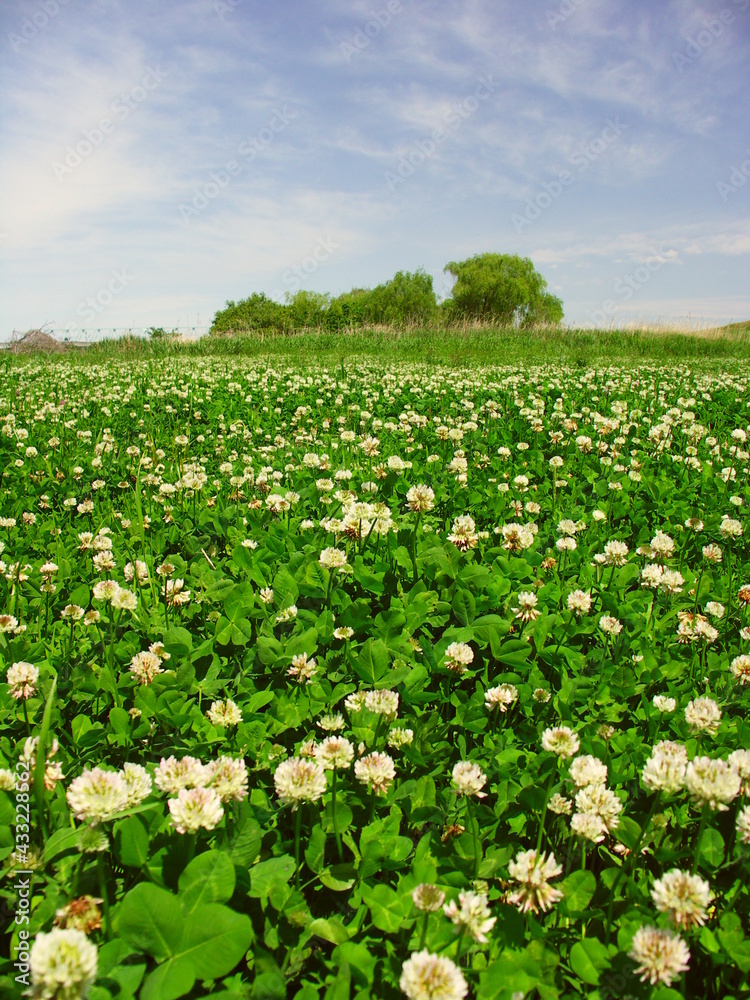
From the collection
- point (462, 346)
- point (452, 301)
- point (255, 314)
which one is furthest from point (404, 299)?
point (462, 346)

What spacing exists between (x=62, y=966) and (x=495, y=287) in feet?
210

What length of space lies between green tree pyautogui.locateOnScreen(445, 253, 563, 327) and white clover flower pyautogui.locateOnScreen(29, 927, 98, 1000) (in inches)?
2305

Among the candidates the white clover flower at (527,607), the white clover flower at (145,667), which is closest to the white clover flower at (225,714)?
the white clover flower at (145,667)

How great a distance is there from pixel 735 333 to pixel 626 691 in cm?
2591

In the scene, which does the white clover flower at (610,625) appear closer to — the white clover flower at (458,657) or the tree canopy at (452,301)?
the white clover flower at (458,657)

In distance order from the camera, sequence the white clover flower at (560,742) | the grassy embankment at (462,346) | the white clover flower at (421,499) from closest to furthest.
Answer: the white clover flower at (560,742), the white clover flower at (421,499), the grassy embankment at (462,346)

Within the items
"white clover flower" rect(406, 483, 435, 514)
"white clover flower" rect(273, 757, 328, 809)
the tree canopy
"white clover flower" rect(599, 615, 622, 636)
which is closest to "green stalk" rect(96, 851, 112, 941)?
"white clover flower" rect(273, 757, 328, 809)

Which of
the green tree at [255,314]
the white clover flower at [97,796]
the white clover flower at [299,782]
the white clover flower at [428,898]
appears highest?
the green tree at [255,314]

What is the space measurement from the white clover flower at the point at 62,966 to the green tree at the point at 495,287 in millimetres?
58548

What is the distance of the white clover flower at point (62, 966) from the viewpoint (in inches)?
35.3

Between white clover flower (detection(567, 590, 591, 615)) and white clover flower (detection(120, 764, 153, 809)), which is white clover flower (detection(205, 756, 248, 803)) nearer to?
white clover flower (detection(120, 764, 153, 809))

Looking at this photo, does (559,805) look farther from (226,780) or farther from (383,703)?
(226,780)

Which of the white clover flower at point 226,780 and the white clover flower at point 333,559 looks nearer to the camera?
the white clover flower at point 226,780

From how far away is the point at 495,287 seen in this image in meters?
60.3
